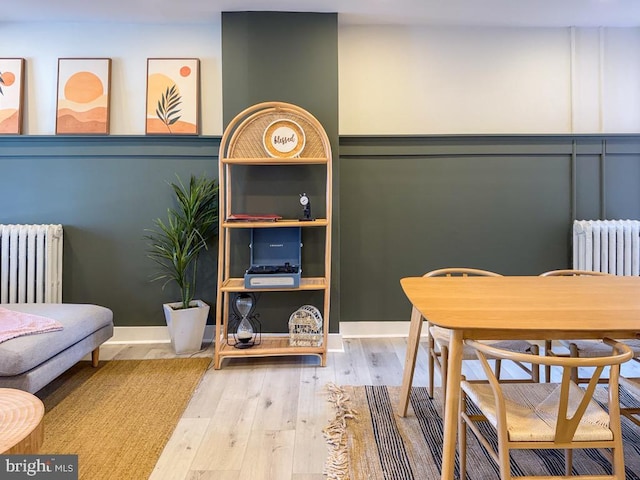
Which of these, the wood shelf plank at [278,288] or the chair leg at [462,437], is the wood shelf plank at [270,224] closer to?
the wood shelf plank at [278,288]

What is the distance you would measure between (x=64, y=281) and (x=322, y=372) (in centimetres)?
213

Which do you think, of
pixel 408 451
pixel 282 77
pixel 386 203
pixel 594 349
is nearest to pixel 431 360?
pixel 408 451

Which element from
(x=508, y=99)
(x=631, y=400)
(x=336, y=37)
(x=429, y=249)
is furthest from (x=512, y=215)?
(x=336, y=37)

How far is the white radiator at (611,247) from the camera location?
287cm

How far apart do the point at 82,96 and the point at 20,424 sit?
104 inches

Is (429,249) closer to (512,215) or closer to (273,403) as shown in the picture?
(512,215)

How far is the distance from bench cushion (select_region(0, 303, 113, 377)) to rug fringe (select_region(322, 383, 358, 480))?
148 cm

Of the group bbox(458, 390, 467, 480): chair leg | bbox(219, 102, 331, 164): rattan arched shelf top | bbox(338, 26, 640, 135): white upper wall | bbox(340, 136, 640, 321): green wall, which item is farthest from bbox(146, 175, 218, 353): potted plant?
bbox(458, 390, 467, 480): chair leg

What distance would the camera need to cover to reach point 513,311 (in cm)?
138

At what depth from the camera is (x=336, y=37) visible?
2779mm

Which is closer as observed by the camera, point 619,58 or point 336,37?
point 336,37

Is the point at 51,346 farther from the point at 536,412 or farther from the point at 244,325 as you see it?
the point at 536,412

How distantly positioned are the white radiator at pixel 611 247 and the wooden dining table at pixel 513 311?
1.17m

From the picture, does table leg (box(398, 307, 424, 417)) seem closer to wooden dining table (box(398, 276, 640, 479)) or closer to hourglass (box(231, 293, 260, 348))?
wooden dining table (box(398, 276, 640, 479))
